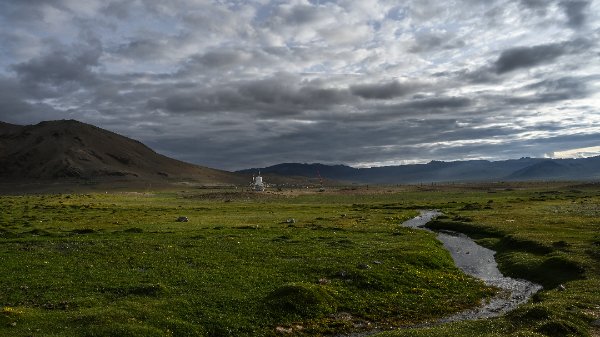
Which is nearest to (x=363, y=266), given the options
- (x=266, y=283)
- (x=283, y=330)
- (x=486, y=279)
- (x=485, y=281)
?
(x=266, y=283)

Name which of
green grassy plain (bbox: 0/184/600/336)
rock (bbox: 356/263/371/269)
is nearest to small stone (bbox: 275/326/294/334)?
green grassy plain (bbox: 0/184/600/336)

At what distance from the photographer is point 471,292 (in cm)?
3616

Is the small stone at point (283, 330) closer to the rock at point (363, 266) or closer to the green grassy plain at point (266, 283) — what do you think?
the green grassy plain at point (266, 283)

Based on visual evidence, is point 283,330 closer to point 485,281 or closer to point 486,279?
point 485,281

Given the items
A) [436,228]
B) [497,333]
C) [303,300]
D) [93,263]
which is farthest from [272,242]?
[436,228]

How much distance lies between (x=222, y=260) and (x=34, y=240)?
82.4 ft

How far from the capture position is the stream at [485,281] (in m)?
31.0

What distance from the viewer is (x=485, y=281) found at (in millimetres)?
40812

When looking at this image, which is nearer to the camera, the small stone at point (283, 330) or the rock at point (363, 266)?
the small stone at point (283, 330)

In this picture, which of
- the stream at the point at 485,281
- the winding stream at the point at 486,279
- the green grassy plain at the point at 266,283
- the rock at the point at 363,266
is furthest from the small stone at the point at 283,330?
the rock at the point at 363,266

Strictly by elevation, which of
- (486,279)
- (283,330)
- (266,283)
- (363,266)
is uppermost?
(363,266)

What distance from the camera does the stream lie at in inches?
1222

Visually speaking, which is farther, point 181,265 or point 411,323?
point 181,265

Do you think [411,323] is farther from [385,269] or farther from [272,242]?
[272,242]
